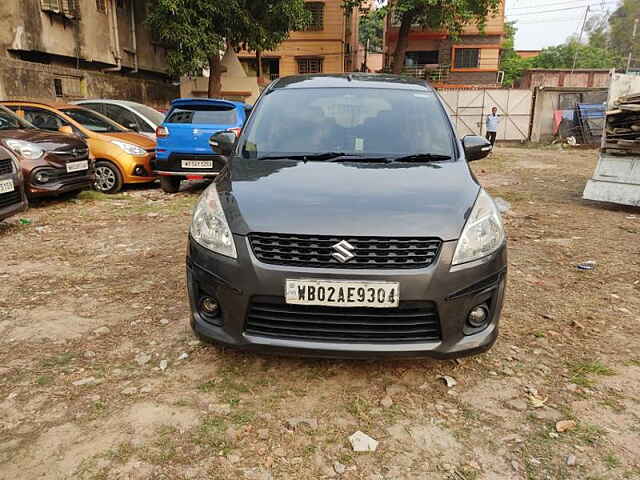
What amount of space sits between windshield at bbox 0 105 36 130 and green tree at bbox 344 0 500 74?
18.0 meters

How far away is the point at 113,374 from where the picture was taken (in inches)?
106

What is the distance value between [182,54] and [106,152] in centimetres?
901

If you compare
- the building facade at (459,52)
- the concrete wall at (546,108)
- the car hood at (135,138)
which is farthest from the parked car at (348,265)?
the building facade at (459,52)

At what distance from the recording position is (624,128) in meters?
7.06

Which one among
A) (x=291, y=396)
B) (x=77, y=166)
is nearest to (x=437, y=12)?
(x=77, y=166)

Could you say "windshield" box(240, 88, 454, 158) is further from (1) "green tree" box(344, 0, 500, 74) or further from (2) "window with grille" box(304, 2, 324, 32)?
(2) "window with grille" box(304, 2, 324, 32)

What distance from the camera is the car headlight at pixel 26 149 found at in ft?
20.9

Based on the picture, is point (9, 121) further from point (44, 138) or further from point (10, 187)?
point (10, 187)

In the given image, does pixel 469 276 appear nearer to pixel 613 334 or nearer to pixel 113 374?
pixel 613 334

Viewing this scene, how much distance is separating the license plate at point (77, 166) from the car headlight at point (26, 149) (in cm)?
44

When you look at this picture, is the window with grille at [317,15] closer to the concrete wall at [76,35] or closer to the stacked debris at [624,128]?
the concrete wall at [76,35]

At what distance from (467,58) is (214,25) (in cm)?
1962

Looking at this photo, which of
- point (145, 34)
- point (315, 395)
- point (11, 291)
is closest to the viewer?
point (315, 395)

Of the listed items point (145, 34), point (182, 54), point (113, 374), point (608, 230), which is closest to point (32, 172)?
point (113, 374)
